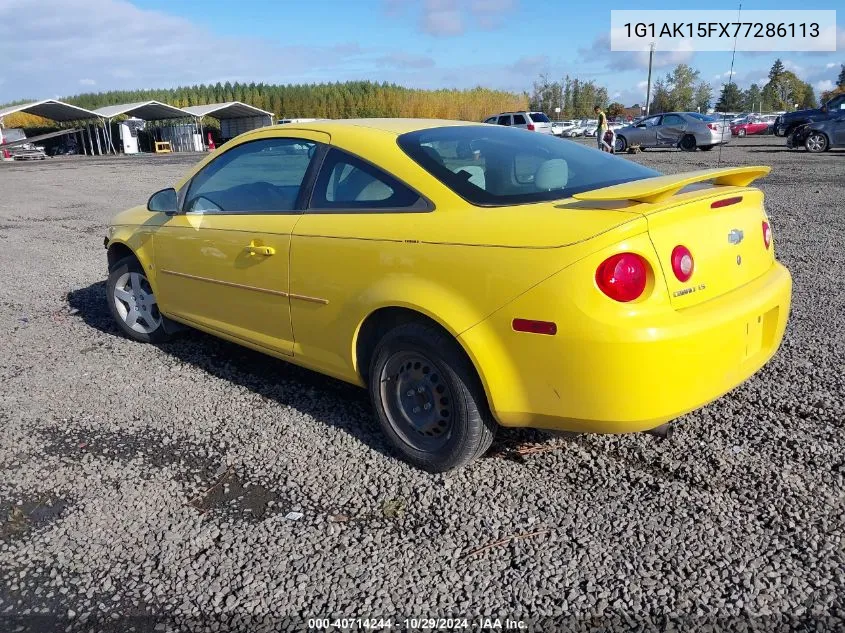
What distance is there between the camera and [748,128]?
38.6 m

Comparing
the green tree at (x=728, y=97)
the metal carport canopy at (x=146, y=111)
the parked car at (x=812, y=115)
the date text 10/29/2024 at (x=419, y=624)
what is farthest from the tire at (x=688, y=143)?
the metal carport canopy at (x=146, y=111)

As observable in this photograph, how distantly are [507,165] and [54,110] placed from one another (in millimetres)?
55235

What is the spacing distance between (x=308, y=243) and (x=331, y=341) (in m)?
0.50

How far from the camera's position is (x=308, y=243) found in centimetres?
333

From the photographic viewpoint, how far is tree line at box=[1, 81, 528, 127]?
72.0 meters

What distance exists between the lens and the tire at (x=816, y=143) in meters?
21.7

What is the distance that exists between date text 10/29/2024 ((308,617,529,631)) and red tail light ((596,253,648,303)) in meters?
1.17

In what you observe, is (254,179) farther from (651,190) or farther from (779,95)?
(779,95)

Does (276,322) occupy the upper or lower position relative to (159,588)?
upper

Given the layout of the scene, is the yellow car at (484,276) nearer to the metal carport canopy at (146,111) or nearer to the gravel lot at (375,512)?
the gravel lot at (375,512)

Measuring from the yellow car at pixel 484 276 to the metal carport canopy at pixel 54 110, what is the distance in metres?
48.9

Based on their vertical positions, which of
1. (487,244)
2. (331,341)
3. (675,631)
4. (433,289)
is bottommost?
(675,631)

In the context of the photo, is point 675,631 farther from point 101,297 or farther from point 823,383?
point 101,297

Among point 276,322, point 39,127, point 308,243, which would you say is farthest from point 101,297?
point 39,127
